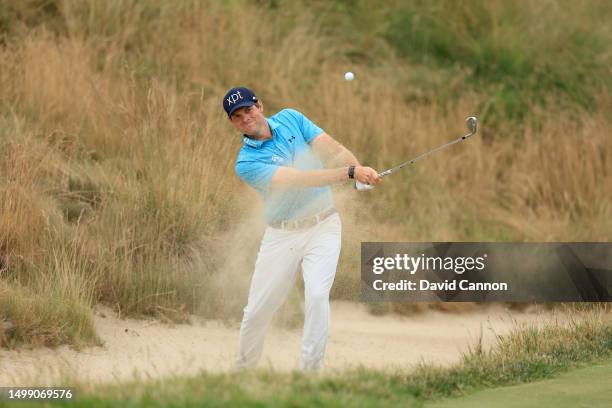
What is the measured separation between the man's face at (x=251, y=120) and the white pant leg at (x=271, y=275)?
645mm

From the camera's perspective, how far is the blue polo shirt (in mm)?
7547

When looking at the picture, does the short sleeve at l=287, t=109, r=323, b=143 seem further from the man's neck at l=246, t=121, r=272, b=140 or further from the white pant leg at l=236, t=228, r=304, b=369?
the white pant leg at l=236, t=228, r=304, b=369

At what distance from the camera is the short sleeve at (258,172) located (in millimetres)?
7500

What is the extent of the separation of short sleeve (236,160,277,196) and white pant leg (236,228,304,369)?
1.02 feet

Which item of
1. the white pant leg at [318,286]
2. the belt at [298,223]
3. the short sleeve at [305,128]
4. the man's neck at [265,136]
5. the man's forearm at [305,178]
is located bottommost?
the white pant leg at [318,286]

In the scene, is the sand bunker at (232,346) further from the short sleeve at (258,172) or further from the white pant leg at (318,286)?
the short sleeve at (258,172)

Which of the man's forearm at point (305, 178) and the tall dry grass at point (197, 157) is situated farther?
the tall dry grass at point (197, 157)

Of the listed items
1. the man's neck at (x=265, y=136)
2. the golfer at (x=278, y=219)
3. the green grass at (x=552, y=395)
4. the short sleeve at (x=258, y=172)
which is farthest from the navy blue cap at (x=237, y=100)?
the green grass at (x=552, y=395)

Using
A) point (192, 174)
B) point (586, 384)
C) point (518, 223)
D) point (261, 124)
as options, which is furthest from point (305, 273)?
point (518, 223)

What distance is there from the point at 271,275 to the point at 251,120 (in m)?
1.01

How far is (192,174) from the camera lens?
10617 millimetres

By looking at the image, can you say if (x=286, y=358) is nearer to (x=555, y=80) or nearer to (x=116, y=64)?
(x=116, y=64)

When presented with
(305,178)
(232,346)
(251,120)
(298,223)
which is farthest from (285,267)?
(232,346)

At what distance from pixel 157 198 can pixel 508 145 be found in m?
6.15
